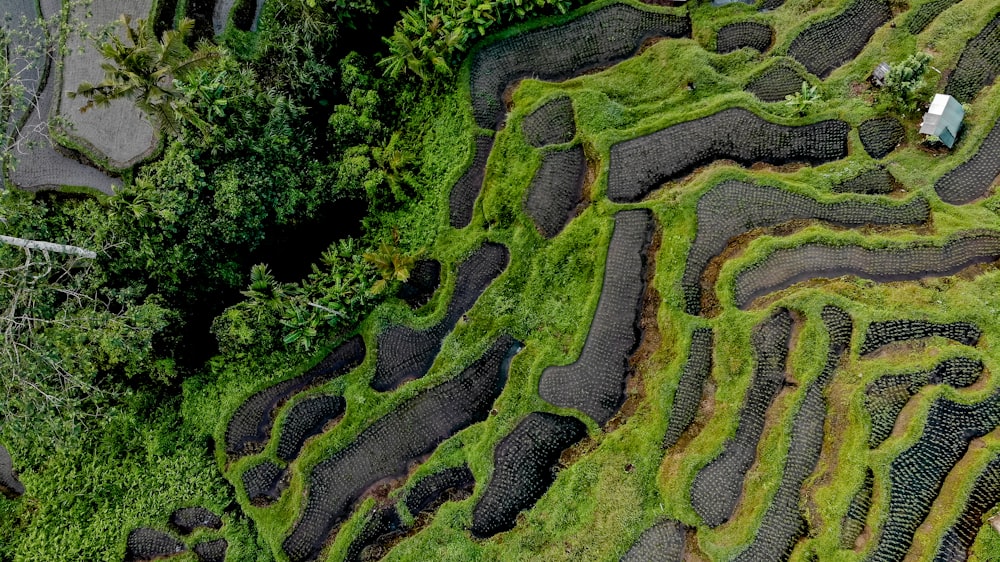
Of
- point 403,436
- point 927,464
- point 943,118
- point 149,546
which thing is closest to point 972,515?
point 927,464

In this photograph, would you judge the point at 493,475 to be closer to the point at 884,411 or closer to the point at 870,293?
the point at 884,411

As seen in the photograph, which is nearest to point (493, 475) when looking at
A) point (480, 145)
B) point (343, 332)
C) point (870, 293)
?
point (343, 332)

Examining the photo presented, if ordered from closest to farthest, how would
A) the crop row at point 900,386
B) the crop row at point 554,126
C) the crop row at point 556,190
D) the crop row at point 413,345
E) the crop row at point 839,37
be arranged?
1. the crop row at point 900,386
2. the crop row at point 413,345
3. the crop row at point 556,190
4. the crop row at point 839,37
5. the crop row at point 554,126

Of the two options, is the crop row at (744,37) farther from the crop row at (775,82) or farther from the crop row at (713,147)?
the crop row at (713,147)

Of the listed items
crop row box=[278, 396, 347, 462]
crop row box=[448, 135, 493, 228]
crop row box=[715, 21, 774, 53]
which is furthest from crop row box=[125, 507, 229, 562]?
crop row box=[715, 21, 774, 53]

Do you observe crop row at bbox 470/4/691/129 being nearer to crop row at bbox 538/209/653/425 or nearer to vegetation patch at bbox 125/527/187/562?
crop row at bbox 538/209/653/425

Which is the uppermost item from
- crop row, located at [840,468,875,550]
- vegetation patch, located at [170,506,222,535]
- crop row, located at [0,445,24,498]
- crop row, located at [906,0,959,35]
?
crop row, located at [906,0,959,35]

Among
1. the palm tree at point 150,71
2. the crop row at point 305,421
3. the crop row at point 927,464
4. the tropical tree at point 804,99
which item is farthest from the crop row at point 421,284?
the crop row at point 927,464
